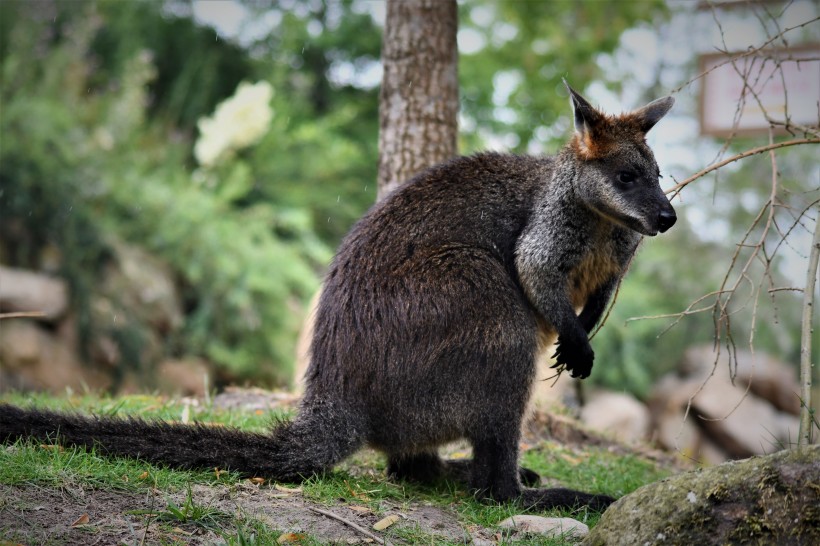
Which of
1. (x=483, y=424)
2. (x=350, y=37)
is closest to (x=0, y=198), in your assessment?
(x=350, y=37)

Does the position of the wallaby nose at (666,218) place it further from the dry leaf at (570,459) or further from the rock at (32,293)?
the rock at (32,293)

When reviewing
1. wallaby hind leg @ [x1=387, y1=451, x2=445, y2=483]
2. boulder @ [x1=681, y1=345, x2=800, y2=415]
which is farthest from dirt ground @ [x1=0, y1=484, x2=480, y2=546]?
boulder @ [x1=681, y1=345, x2=800, y2=415]

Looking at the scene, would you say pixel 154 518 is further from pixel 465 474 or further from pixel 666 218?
pixel 666 218

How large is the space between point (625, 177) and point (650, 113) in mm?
468

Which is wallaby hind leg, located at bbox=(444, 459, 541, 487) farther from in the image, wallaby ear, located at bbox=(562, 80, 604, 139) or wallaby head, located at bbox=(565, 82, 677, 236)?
wallaby ear, located at bbox=(562, 80, 604, 139)

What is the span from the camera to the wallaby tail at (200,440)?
3770mm

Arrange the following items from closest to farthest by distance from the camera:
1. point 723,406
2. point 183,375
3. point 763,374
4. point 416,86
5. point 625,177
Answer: point 625,177 → point 416,86 → point 183,375 → point 723,406 → point 763,374

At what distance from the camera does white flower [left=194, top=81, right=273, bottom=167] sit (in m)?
9.97

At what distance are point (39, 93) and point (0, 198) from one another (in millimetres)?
2375

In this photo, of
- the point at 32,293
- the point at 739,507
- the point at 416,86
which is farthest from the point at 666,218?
the point at 32,293

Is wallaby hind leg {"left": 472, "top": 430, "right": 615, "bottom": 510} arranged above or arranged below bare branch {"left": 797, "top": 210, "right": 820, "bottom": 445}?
below

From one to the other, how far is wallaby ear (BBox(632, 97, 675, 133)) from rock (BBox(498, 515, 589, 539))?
2108 millimetres

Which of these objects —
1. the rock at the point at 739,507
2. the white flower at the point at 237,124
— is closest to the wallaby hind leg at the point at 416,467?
the rock at the point at 739,507

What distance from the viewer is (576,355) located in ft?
14.1
